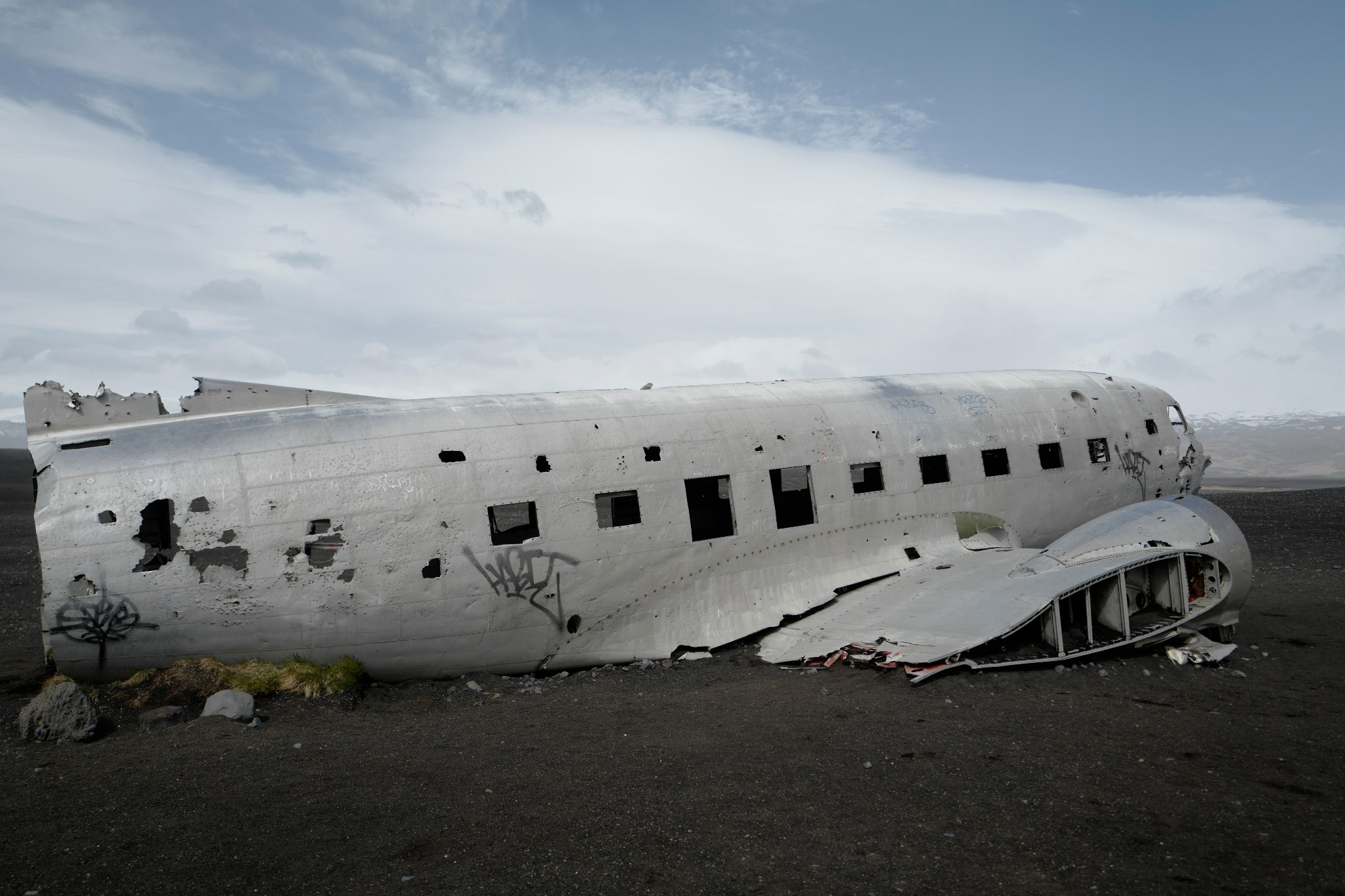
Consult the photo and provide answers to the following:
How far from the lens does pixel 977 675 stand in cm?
1047

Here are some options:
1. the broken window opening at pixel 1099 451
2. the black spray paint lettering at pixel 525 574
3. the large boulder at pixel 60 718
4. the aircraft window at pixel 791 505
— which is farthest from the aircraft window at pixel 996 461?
the large boulder at pixel 60 718

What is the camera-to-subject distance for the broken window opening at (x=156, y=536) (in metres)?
9.98

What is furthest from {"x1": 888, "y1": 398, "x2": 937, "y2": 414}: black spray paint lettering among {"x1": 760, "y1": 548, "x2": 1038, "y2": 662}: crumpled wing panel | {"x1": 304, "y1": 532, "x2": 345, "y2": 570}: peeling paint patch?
{"x1": 304, "y1": 532, "x2": 345, "y2": 570}: peeling paint patch

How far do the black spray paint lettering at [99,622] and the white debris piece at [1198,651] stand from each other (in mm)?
13143

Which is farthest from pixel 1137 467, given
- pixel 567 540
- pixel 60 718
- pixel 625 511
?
pixel 60 718

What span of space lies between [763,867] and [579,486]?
6.19 meters

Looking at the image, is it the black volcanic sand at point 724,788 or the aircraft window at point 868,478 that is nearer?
the black volcanic sand at point 724,788

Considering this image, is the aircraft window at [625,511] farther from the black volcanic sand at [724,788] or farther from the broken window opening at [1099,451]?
the broken window opening at [1099,451]

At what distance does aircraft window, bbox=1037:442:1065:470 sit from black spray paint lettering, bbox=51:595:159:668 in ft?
45.4

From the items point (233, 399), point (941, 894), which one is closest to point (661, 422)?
point (233, 399)

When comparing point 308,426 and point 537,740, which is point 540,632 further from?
point 308,426

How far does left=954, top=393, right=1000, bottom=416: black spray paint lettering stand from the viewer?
14.4m

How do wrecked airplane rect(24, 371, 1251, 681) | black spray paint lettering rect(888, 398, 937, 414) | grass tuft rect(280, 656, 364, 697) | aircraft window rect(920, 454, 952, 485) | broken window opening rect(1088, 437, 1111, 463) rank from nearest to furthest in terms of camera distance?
1. wrecked airplane rect(24, 371, 1251, 681)
2. grass tuft rect(280, 656, 364, 697)
3. aircraft window rect(920, 454, 952, 485)
4. black spray paint lettering rect(888, 398, 937, 414)
5. broken window opening rect(1088, 437, 1111, 463)

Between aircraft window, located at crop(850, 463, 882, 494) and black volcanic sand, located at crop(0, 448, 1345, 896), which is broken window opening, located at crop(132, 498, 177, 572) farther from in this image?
aircraft window, located at crop(850, 463, 882, 494)
